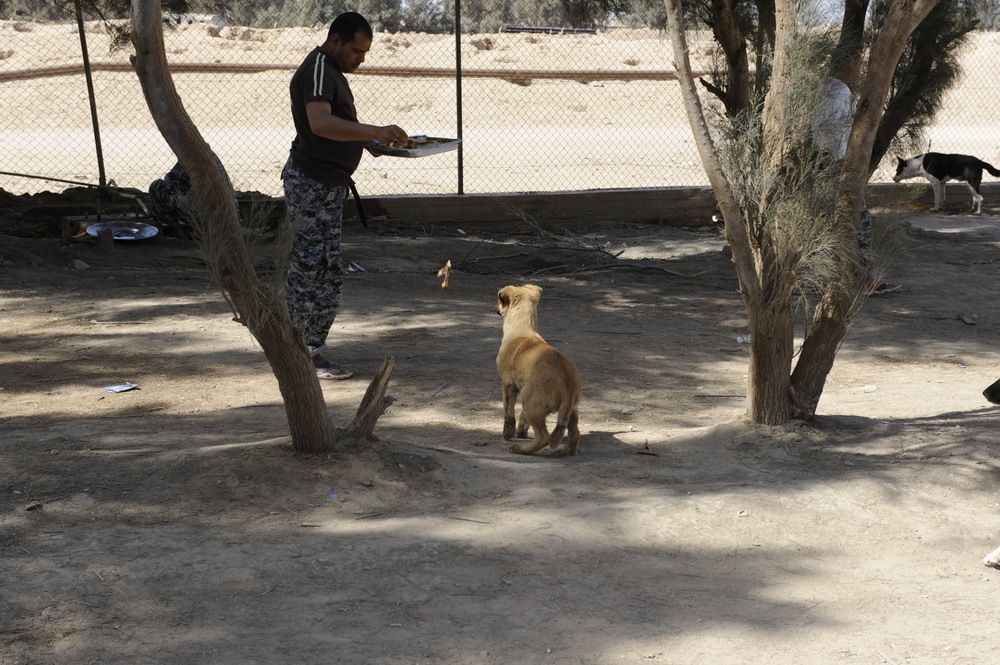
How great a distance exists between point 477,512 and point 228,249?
141 centimetres

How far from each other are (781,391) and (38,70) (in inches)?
984

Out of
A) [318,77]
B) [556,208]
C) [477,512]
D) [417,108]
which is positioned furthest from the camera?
[417,108]

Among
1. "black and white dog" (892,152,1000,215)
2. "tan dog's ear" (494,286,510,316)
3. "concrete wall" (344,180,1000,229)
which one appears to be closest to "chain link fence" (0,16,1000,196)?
"black and white dog" (892,152,1000,215)

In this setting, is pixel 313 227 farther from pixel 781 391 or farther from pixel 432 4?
pixel 432 4

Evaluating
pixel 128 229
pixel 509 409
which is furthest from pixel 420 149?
pixel 128 229

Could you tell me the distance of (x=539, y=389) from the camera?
4781 mm

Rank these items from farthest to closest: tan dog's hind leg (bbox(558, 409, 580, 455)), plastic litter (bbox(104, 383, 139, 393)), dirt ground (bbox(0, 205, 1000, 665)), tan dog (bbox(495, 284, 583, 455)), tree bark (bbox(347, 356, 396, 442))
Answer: plastic litter (bbox(104, 383, 139, 393))
tan dog's hind leg (bbox(558, 409, 580, 455))
tan dog (bbox(495, 284, 583, 455))
tree bark (bbox(347, 356, 396, 442))
dirt ground (bbox(0, 205, 1000, 665))

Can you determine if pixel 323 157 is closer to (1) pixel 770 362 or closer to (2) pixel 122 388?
(2) pixel 122 388

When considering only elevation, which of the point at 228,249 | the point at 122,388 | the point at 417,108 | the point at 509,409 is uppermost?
the point at 417,108

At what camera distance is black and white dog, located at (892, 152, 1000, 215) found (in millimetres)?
14422

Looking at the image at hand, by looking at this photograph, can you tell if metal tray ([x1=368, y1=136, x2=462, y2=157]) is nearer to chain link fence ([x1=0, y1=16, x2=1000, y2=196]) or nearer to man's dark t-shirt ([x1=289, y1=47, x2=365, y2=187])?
man's dark t-shirt ([x1=289, y1=47, x2=365, y2=187])

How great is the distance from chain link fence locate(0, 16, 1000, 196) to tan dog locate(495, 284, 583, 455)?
10603 millimetres

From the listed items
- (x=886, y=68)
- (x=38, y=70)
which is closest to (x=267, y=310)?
(x=886, y=68)

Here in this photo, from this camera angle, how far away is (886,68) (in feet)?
15.4
